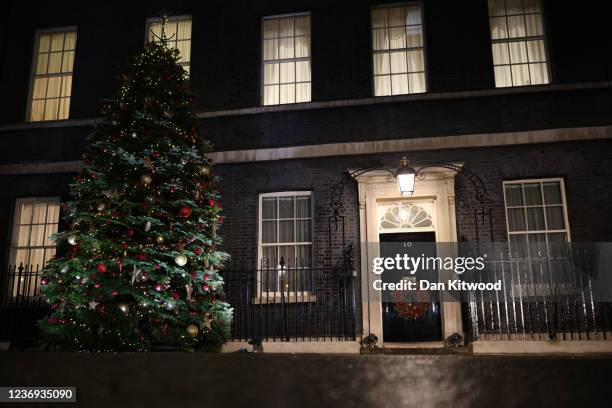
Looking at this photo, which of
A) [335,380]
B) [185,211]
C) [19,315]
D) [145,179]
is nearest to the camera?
[335,380]

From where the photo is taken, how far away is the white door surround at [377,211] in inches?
400

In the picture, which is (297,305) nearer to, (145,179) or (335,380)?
(145,179)

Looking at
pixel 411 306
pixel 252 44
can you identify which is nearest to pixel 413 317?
pixel 411 306

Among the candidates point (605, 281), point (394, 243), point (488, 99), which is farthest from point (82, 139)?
point (605, 281)

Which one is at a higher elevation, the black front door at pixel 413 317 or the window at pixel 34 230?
the window at pixel 34 230

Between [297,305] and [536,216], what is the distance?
5.17m

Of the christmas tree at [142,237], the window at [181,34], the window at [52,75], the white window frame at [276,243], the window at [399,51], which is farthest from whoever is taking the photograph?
the window at [52,75]

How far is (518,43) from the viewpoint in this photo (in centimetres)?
1139

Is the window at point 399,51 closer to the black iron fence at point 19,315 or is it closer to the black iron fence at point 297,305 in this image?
the black iron fence at point 297,305

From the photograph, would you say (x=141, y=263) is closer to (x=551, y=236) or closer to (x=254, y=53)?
(x=254, y=53)

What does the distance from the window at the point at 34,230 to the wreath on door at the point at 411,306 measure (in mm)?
7933

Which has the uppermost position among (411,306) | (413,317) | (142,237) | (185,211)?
(185,211)

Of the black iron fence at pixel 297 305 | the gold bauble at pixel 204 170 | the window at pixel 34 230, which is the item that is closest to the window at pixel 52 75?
the window at pixel 34 230

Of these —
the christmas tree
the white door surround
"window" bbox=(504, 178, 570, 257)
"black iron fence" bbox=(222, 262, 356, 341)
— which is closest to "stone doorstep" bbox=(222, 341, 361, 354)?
"black iron fence" bbox=(222, 262, 356, 341)
